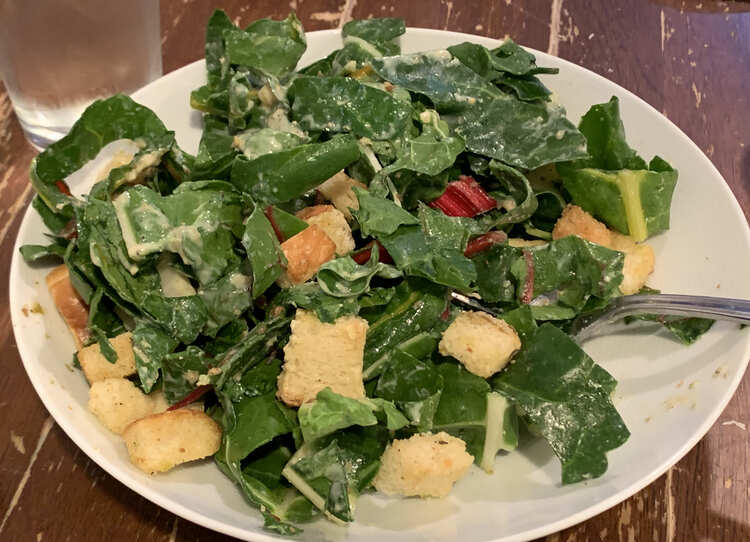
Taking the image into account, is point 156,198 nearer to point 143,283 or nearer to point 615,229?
point 143,283

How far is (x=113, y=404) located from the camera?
133 centimetres

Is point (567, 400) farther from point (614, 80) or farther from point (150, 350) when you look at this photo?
point (614, 80)

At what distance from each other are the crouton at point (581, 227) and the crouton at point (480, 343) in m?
0.35

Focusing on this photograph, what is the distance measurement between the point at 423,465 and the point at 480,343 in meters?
0.26

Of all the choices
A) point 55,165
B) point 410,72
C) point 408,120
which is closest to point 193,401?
point 55,165

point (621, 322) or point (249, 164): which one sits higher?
point (249, 164)

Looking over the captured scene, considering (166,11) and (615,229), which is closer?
(615,229)

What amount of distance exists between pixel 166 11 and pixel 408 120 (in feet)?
5.13

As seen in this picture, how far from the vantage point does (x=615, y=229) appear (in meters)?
1.66

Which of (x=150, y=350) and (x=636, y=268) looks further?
(x=636, y=268)

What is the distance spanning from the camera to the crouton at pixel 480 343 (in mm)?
1294

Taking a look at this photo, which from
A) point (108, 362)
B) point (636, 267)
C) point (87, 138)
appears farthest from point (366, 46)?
point (108, 362)

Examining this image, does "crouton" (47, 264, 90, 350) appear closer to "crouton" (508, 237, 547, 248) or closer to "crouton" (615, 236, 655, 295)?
"crouton" (508, 237, 547, 248)

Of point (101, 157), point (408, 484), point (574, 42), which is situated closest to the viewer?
point (408, 484)
